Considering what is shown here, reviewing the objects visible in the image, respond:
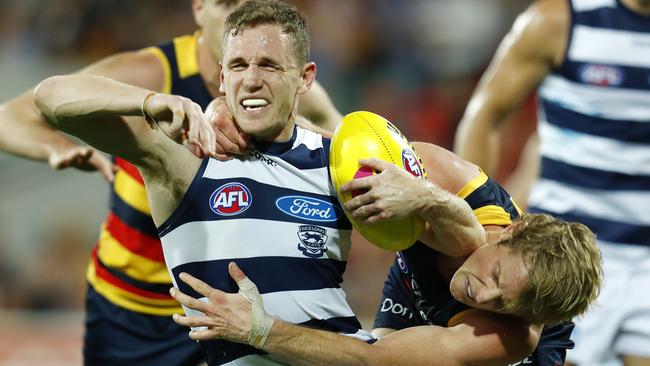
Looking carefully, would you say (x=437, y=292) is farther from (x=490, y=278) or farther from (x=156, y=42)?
(x=156, y=42)

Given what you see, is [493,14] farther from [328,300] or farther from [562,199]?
[328,300]

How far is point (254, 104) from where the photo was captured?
3512 millimetres

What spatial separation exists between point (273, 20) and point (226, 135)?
0.43 metres

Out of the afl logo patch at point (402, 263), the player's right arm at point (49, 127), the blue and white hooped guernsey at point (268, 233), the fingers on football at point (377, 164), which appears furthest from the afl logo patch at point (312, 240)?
the player's right arm at point (49, 127)

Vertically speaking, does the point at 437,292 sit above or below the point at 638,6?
below

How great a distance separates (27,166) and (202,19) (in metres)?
6.89

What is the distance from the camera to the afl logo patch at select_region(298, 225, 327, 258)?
363 cm

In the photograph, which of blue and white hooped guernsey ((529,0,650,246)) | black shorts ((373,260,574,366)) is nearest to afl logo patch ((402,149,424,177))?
black shorts ((373,260,574,366))

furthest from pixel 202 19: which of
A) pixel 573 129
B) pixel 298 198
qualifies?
pixel 573 129

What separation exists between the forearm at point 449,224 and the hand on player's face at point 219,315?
66 cm

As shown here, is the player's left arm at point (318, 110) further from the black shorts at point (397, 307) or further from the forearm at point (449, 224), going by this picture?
the forearm at point (449, 224)

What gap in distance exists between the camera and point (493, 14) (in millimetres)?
11445

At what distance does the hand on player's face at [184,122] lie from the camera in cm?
303

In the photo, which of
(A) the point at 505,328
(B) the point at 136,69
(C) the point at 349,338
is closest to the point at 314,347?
(C) the point at 349,338
